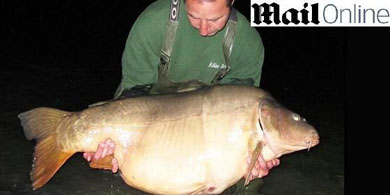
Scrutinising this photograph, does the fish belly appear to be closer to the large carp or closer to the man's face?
the large carp

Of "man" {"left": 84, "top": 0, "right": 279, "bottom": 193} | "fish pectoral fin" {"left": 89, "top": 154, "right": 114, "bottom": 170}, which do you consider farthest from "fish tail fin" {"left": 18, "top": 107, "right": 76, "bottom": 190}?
"man" {"left": 84, "top": 0, "right": 279, "bottom": 193}

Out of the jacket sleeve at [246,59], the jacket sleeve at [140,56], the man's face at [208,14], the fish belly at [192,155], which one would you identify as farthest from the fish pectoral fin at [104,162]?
the jacket sleeve at [246,59]

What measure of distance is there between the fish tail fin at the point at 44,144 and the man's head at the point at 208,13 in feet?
3.34

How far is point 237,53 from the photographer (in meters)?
3.63

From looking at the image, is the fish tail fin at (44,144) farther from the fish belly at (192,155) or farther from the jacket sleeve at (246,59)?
the jacket sleeve at (246,59)

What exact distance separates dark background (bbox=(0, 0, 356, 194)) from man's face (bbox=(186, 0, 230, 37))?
0.79 meters

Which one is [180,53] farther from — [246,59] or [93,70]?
[93,70]

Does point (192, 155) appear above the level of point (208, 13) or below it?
below

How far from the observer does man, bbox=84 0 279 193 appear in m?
3.46

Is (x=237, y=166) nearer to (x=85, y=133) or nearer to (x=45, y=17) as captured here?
(x=85, y=133)

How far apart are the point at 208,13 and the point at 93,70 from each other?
19.5 feet

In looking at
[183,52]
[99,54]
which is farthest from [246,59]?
[99,54]

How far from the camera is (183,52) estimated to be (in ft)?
11.8

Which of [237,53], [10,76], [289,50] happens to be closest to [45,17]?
[289,50]
